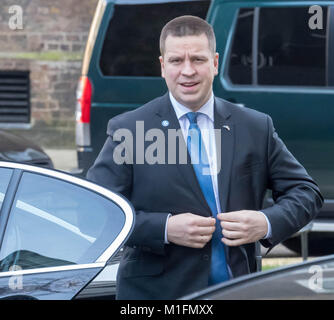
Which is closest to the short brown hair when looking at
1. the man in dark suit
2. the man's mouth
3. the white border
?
the man in dark suit

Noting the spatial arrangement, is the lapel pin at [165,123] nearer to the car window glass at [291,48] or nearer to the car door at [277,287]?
the car door at [277,287]

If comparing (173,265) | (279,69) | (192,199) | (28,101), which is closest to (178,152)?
(192,199)

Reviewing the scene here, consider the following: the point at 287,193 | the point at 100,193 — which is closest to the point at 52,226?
the point at 100,193

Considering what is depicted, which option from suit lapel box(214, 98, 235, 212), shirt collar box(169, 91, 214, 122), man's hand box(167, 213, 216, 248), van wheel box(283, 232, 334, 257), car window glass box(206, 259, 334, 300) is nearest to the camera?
car window glass box(206, 259, 334, 300)

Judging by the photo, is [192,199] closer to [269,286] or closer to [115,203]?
[115,203]

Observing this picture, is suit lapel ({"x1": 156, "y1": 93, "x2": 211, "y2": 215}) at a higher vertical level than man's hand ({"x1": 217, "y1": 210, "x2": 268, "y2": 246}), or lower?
higher

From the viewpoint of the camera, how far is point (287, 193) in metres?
3.19

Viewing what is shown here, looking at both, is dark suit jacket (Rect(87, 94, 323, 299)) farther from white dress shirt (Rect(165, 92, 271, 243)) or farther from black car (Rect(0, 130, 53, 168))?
black car (Rect(0, 130, 53, 168))

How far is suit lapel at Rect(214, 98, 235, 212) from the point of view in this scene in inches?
121

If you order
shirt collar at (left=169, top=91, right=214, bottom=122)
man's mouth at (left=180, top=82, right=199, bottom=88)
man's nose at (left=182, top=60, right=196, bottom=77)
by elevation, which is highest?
man's nose at (left=182, top=60, right=196, bottom=77)

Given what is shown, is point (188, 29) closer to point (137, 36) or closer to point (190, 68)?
point (190, 68)
